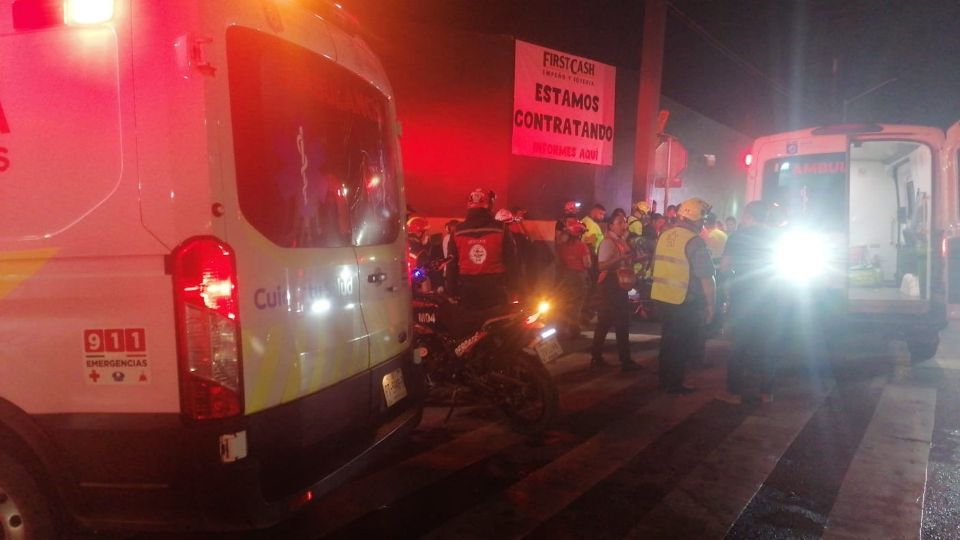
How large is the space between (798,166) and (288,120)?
25.2ft

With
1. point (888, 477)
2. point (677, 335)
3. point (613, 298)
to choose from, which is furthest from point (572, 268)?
point (888, 477)

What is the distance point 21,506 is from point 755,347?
555cm

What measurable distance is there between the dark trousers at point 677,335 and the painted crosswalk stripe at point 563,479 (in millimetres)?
451

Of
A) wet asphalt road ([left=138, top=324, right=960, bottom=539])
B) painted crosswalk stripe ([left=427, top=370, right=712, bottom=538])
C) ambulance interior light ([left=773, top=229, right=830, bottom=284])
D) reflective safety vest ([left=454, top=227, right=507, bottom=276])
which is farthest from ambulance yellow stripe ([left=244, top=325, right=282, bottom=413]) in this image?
ambulance interior light ([left=773, top=229, right=830, bottom=284])

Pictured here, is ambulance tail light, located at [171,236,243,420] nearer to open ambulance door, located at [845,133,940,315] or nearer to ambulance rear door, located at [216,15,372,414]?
ambulance rear door, located at [216,15,372,414]

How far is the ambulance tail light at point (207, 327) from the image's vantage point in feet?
8.67

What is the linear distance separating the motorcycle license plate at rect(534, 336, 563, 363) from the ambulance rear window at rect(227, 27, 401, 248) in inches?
73.6

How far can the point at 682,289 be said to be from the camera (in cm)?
651

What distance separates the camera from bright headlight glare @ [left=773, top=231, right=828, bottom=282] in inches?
253

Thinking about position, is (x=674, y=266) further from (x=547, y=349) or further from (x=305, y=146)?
(x=305, y=146)

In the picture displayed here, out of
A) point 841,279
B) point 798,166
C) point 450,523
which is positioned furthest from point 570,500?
point 798,166

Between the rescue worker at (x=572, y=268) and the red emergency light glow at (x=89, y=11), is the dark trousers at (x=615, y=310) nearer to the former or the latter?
the rescue worker at (x=572, y=268)

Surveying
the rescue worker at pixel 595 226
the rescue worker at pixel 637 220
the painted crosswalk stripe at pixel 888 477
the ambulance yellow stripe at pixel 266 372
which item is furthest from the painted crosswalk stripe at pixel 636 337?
the ambulance yellow stripe at pixel 266 372

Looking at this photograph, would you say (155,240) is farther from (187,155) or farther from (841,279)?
(841,279)
